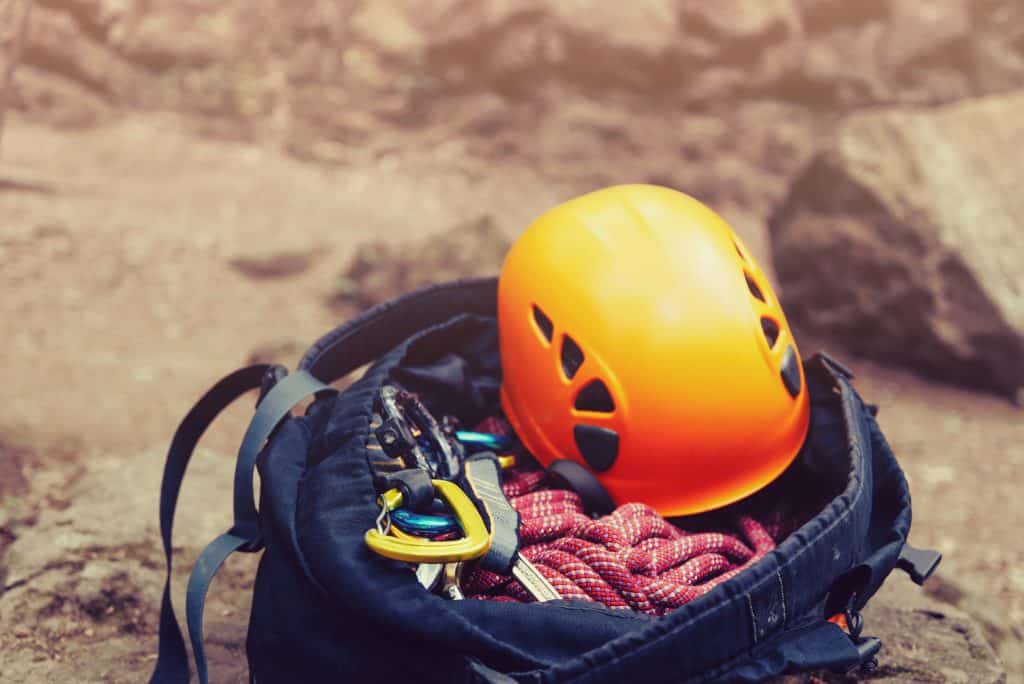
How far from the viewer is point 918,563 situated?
1.77 m

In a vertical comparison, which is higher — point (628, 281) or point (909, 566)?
point (628, 281)

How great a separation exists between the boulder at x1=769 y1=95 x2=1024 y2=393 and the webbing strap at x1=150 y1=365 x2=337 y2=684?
3417 mm

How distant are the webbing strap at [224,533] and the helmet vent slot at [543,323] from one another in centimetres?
52

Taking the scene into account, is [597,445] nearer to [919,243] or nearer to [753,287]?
[753,287]

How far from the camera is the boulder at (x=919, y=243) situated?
13.7 ft

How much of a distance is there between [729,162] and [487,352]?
17.0 feet

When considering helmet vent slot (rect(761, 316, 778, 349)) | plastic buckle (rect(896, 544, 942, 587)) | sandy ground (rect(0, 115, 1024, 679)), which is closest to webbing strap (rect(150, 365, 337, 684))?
sandy ground (rect(0, 115, 1024, 679))

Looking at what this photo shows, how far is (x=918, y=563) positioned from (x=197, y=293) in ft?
13.4

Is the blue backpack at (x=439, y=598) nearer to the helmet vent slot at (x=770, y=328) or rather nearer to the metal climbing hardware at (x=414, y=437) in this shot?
the metal climbing hardware at (x=414, y=437)

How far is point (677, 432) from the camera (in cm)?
190

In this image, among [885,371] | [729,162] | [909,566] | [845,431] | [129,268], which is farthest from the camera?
[729,162]

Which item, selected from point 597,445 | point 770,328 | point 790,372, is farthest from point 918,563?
point 597,445

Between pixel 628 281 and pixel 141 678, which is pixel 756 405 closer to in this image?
pixel 628 281

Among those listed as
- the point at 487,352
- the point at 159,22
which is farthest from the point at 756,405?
the point at 159,22
